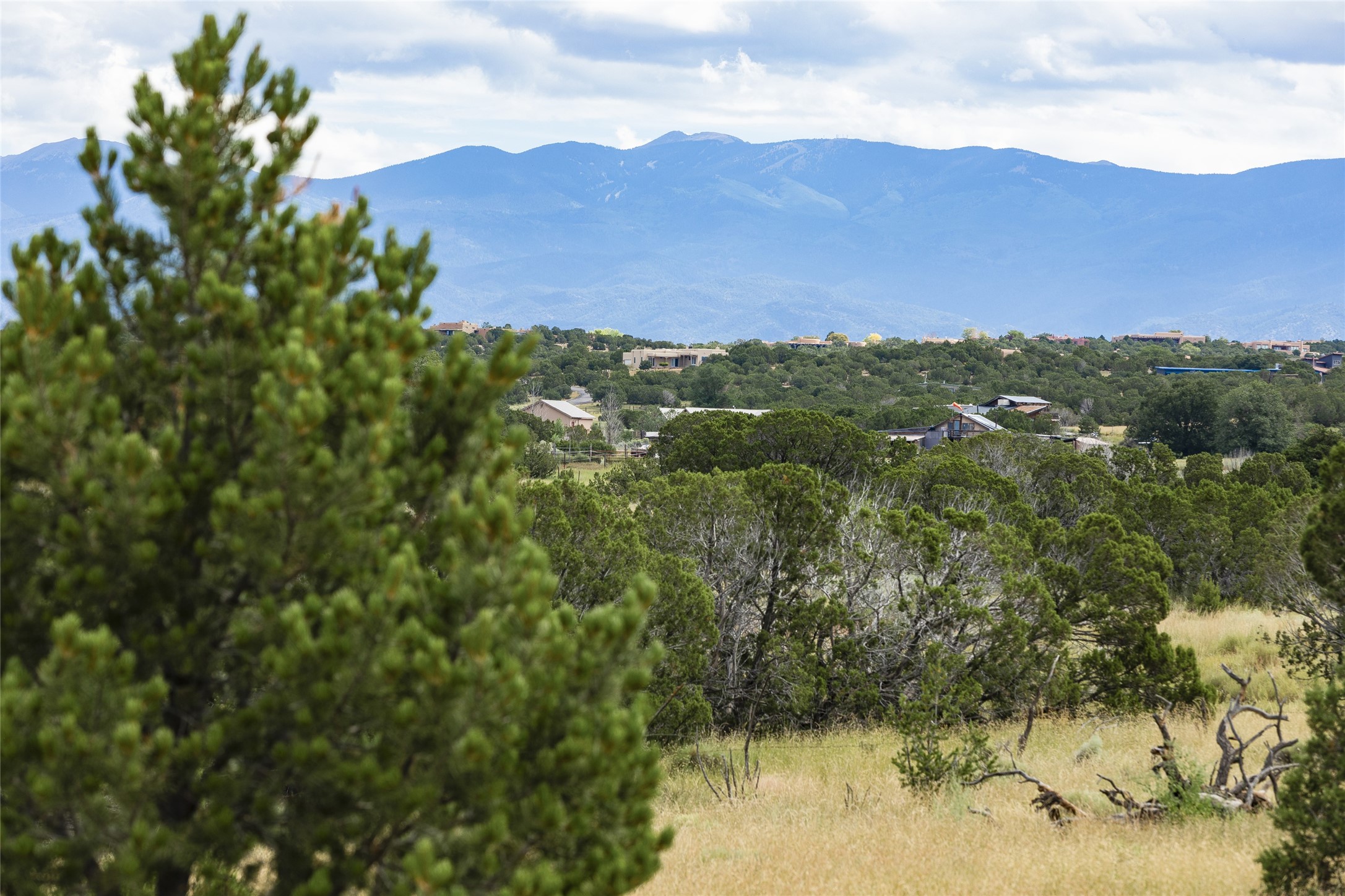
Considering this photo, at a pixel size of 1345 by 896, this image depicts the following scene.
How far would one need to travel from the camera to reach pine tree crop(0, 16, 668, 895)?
3.25 metres

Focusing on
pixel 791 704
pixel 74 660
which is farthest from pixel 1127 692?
pixel 74 660

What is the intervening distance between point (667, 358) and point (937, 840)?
11731cm

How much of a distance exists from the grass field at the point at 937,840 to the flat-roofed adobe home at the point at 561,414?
208ft

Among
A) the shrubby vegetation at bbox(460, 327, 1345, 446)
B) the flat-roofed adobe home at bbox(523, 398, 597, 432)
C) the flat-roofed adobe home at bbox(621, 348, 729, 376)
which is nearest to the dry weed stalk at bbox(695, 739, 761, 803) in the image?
the shrubby vegetation at bbox(460, 327, 1345, 446)

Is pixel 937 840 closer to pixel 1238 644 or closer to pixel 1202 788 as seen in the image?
pixel 1202 788

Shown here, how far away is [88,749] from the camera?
3.10 m

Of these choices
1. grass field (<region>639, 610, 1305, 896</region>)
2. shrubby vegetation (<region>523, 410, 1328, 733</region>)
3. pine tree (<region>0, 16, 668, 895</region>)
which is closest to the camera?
pine tree (<region>0, 16, 668, 895</region>)

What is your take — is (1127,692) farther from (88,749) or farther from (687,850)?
(88,749)

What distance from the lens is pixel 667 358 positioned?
125m

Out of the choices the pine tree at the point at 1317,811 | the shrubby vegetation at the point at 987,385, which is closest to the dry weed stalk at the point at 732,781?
the pine tree at the point at 1317,811

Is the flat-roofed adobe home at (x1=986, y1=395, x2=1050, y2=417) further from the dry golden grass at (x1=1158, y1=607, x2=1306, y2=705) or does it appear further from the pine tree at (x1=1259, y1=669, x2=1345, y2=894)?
the pine tree at (x1=1259, y1=669, x2=1345, y2=894)

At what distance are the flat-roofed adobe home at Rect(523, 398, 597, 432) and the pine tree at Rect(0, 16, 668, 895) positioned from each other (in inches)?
2792

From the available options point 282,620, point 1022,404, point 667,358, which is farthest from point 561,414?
point 282,620

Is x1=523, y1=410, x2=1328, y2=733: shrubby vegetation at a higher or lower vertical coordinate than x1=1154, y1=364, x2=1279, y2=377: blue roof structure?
lower
